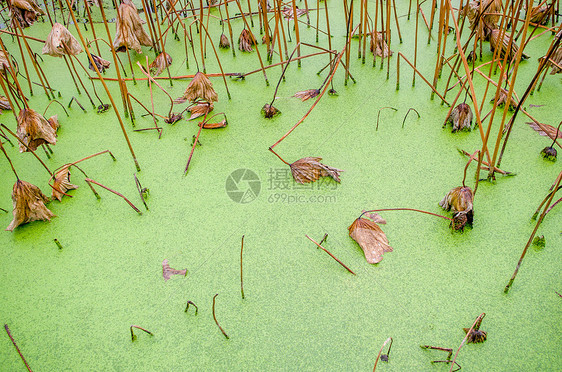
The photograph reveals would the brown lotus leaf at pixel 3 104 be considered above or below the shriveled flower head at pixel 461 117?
above

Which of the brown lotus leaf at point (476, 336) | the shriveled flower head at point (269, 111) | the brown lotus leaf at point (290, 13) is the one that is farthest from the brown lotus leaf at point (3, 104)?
the brown lotus leaf at point (476, 336)

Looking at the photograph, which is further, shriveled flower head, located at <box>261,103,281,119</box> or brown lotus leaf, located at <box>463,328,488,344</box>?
shriveled flower head, located at <box>261,103,281,119</box>

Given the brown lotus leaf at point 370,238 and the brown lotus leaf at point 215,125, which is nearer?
the brown lotus leaf at point 370,238

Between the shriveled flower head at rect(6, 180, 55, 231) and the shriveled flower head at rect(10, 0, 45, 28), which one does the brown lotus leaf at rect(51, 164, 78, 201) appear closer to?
the shriveled flower head at rect(6, 180, 55, 231)

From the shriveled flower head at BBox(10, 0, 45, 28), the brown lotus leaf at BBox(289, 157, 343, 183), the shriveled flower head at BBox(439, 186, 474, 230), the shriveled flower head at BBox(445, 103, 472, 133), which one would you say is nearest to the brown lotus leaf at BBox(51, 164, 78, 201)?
the brown lotus leaf at BBox(289, 157, 343, 183)

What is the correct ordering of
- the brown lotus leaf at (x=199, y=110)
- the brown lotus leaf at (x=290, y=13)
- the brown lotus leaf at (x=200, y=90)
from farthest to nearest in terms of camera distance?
the brown lotus leaf at (x=290, y=13) < the brown lotus leaf at (x=199, y=110) < the brown lotus leaf at (x=200, y=90)

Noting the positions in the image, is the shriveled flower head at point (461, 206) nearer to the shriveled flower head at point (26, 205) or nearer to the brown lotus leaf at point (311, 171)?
the brown lotus leaf at point (311, 171)

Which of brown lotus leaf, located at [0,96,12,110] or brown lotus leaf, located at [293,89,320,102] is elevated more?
brown lotus leaf, located at [0,96,12,110]
